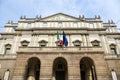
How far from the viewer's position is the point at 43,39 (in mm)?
25047

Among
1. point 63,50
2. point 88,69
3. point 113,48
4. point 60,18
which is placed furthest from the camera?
point 60,18

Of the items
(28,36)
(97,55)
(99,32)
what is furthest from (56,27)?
(97,55)

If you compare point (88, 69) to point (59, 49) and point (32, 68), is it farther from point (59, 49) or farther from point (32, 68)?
point (32, 68)

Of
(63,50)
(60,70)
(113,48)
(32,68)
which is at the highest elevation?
(113,48)

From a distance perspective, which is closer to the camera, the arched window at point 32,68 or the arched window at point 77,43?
the arched window at point 32,68

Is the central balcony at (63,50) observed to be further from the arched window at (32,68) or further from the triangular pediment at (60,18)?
the triangular pediment at (60,18)

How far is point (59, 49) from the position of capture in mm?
19797

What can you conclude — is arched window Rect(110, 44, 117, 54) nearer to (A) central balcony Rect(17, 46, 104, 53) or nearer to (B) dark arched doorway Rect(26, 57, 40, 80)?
(A) central balcony Rect(17, 46, 104, 53)

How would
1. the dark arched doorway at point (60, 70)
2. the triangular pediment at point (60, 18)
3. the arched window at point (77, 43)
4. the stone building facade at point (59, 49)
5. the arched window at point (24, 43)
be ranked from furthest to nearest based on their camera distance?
the triangular pediment at point (60, 18) → the arched window at point (24, 43) → the arched window at point (77, 43) → the dark arched doorway at point (60, 70) → the stone building facade at point (59, 49)

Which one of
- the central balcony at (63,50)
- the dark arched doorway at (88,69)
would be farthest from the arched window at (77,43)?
the central balcony at (63,50)

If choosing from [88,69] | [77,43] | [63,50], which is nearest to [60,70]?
[63,50]

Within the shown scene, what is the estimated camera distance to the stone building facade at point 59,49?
18.7 meters

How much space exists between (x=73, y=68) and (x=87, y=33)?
9.10 metres

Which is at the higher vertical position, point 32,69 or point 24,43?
point 24,43
